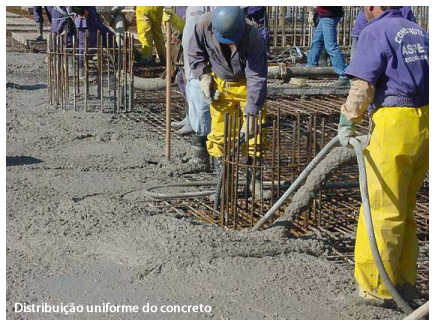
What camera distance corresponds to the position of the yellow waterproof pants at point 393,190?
4859mm

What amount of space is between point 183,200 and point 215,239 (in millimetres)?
1656

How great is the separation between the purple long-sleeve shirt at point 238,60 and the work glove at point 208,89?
0.17 ft

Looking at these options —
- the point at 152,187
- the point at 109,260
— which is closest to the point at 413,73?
the point at 109,260

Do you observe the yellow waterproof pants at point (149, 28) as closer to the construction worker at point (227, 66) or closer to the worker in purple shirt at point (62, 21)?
the worker in purple shirt at point (62, 21)

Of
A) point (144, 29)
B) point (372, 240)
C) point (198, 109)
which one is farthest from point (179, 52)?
point (372, 240)

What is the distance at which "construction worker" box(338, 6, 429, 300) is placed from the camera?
4.84 metres

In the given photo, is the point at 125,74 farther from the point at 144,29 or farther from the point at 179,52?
the point at 144,29

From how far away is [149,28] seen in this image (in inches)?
598

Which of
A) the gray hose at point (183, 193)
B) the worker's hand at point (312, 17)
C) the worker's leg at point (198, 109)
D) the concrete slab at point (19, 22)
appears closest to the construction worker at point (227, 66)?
the gray hose at point (183, 193)

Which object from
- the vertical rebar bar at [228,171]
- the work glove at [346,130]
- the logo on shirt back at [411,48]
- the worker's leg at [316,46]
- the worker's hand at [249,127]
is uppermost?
the logo on shirt back at [411,48]

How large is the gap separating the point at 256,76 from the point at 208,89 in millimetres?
460

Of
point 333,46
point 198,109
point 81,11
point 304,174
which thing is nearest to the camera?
point 304,174

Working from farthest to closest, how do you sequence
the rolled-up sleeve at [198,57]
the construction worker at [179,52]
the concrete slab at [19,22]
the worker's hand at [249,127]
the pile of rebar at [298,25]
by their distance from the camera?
the concrete slab at [19,22] < the pile of rebar at [298,25] < the construction worker at [179,52] < the rolled-up sleeve at [198,57] < the worker's hand at [249,127]

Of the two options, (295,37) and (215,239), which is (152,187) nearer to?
(215,239)
